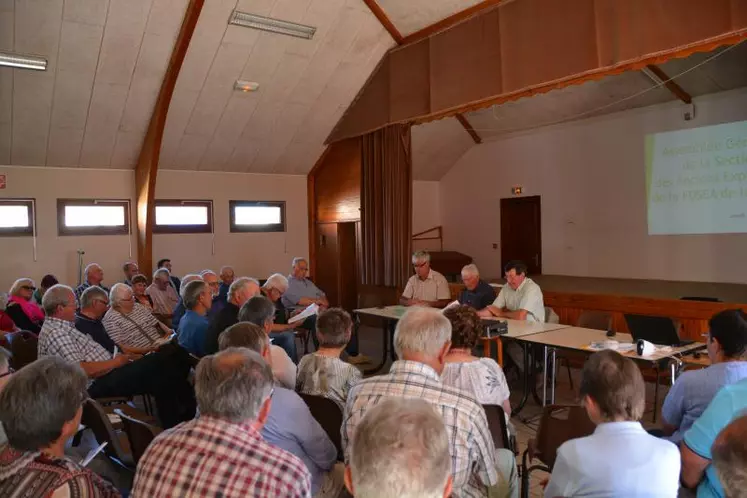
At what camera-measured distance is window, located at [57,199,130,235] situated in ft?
26.5

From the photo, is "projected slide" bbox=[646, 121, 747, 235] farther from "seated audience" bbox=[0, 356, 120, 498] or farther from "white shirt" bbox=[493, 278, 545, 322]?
"seated audience" bbox=[0, 356, 120, 498]

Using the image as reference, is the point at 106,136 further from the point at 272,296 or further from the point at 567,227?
the point at 567,227

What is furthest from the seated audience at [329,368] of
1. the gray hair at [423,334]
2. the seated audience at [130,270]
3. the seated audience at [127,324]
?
the seated audience at [130,270]

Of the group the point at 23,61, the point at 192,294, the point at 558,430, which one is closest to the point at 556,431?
the point at 558,430

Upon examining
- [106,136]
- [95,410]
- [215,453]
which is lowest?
[95,410]

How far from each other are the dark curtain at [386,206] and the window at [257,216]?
71.8 inches

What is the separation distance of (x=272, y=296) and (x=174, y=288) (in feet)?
9.26

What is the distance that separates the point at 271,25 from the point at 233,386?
5.92 metres

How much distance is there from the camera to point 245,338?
2.46 metres

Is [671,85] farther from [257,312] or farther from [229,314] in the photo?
[257,312]

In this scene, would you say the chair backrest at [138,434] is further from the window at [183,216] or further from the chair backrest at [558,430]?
the window at [183,216]

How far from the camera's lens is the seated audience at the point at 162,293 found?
23.5ft

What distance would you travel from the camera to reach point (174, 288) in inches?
300

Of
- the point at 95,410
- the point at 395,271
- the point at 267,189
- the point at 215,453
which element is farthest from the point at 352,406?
the point at 267,189
